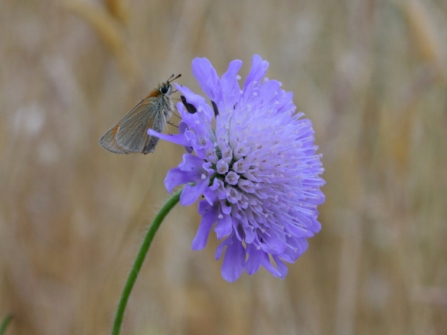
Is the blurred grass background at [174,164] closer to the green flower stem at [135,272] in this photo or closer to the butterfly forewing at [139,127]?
the butterfly forewing at [139,127]

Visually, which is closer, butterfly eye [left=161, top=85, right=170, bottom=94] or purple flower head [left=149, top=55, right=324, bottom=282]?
purple flower head [left=149, top=55, right=324, bottom=282]

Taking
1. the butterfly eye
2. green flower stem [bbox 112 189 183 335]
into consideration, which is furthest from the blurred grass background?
green flower stem [bbox 112 189 183 335]

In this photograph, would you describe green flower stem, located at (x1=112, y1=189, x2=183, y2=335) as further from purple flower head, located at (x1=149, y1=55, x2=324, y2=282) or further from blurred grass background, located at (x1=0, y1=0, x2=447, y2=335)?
blurred grass background, located at (x1=0, y1=0, x2=447, y2=335)

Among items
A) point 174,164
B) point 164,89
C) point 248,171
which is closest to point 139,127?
point 164,89

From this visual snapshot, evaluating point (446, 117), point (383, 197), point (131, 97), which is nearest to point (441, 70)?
point (446, 117)

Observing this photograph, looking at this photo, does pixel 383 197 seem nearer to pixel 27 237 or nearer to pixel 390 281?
pixel 390 281

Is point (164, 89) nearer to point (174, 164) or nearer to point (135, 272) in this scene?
point (135, 272)
